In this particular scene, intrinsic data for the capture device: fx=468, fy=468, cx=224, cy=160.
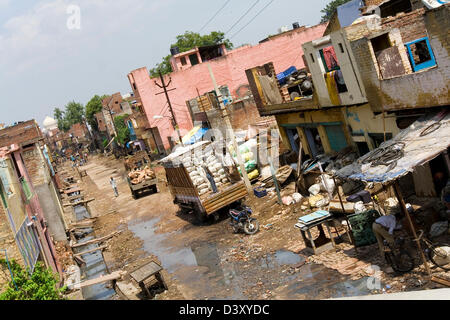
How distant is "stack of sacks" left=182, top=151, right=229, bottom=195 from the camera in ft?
64.8

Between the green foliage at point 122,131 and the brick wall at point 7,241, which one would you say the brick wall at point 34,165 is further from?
the green foliage at point 122,131

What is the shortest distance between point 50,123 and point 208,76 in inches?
3803

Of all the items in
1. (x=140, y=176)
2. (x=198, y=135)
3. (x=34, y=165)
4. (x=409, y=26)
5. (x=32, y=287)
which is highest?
(x=34, y=165)

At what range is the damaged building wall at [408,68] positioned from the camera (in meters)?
10.6

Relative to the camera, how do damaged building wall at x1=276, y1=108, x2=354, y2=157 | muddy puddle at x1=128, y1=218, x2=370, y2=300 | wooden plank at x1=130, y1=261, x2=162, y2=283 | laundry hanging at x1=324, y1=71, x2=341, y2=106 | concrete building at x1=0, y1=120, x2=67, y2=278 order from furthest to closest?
damaged building wall at x1=276, y1=108, x2=354, y2=157 → laundry hanging at x1=324, y1=71, x2=341, y2=106 → concrete building at x1=0, y1=120, x2=67, y2=278 → wooden plank at x1=130, y1=261, x2=162, y2=283 → muddy puddle at x1=128, y1=218, x2=370, y2=300

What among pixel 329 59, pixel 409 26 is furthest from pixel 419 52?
pixel 329 59

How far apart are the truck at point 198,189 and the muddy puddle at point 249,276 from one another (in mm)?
1891

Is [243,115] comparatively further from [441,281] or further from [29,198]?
[441,281]

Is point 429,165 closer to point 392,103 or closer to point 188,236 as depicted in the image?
point 392,103

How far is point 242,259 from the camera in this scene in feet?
45.4

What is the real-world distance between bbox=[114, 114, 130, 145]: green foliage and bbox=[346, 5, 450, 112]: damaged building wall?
5593 cm

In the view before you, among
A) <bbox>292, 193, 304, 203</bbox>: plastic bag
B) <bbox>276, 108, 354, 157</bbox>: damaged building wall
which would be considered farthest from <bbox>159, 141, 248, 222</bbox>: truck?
<bbox>276, 108, 354, 157</bbox>: damaged building wall

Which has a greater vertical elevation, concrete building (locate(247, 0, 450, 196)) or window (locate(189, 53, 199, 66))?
window (locate(189, 53, 199, 66))

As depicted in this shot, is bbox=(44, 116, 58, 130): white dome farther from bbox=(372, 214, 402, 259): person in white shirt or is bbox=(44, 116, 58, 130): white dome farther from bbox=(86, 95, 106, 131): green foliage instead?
bbox=(372, 214, 402, 259): person in white shirt
